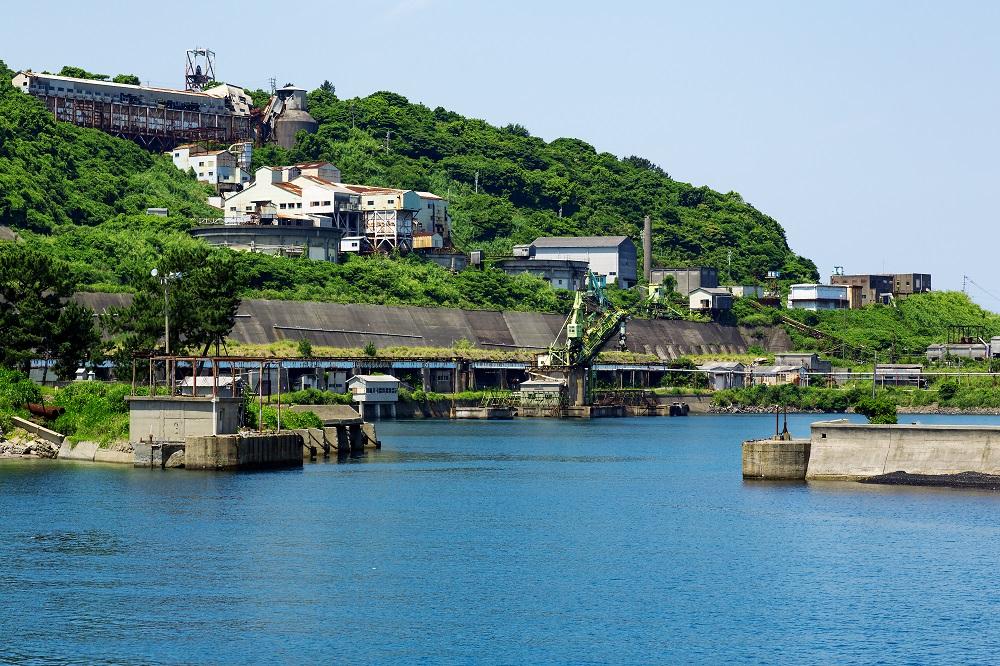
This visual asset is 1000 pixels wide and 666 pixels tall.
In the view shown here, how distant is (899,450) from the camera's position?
2598 inches

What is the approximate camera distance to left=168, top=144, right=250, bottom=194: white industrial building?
627 ft

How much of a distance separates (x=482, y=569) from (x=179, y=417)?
2863 cm

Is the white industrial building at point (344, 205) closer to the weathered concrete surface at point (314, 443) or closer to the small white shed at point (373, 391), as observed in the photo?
the small white shed at point (373, 391)

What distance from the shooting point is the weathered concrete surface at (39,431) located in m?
75.8

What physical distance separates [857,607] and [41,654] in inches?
864

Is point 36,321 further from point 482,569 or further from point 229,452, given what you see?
point 482,569

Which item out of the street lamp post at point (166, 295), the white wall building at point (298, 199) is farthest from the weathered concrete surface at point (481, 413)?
the street lamp post at point (166, 295)

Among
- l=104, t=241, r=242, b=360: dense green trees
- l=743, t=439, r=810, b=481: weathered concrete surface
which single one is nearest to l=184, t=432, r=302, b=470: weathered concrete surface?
l=104, t=241, r=242, b=360: dense green trees

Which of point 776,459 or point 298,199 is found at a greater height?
point 298,199

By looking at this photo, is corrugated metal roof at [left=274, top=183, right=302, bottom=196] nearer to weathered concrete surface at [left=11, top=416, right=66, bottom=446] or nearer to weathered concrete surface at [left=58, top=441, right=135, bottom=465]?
weathered concrete surface at [left=11, top=416, right=66, bottom=446]

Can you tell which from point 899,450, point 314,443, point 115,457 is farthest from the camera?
point 314,443

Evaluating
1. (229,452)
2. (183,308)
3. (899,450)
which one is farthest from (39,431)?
(899,450)

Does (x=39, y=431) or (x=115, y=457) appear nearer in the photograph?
(x=115, y=457)

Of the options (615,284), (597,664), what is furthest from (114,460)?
(615,284)
